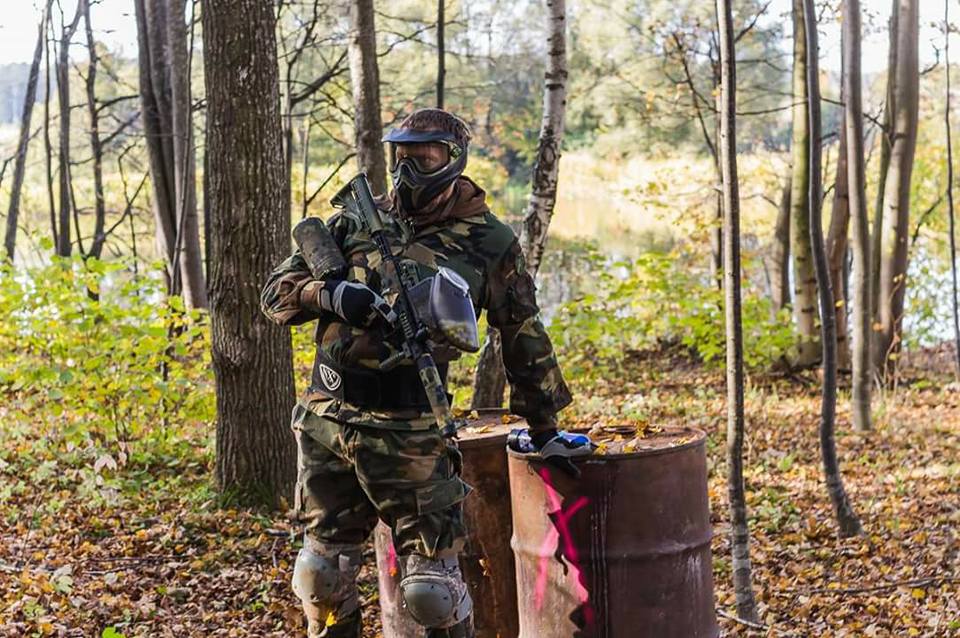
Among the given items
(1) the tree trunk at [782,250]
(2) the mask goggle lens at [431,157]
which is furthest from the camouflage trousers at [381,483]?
(1) the tree trunk at [782,250]

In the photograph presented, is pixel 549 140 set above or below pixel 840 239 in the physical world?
above

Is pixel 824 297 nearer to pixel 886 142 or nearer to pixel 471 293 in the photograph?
pixel 471 293

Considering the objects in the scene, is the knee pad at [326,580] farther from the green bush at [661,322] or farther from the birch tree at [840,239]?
the birch tree at [840,239]

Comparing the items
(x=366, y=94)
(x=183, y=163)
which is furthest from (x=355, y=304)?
(x=183, y=163)

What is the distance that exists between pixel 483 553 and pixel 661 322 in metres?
10.5

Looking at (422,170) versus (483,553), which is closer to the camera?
(422,170)

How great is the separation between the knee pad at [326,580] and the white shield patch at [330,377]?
618mm

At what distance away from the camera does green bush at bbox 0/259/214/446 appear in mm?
7844

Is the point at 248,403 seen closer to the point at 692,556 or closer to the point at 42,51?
the point at 692,556

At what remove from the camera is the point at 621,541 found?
392 centimetres

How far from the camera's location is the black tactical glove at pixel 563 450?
3.88 m

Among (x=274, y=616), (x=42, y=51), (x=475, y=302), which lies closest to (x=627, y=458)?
(x=475, y=302)

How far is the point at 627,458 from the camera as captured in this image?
388 cm

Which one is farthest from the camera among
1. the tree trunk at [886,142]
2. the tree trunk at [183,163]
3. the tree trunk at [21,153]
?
the tree trunk at [21,153]
